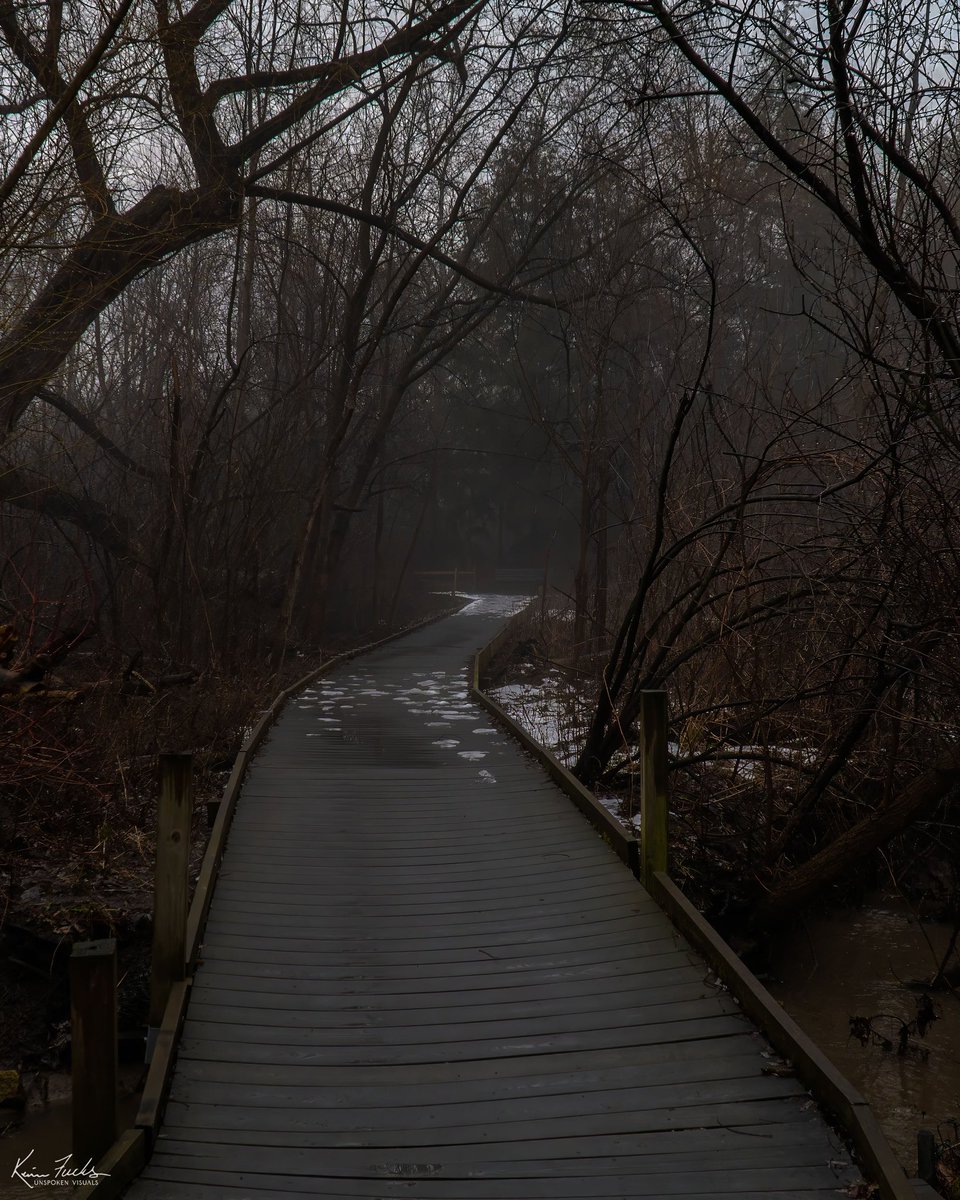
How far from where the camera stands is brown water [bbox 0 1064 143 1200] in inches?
210

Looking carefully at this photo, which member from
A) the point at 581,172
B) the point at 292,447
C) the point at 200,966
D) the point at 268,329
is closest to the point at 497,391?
the point at 268,329

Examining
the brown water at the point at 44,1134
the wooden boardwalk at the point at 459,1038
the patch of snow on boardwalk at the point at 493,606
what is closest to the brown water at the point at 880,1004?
the wooden boardwalk at the point at 459,1038

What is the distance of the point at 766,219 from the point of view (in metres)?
32.3

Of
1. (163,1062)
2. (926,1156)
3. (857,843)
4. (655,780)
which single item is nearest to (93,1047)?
(163,1062)

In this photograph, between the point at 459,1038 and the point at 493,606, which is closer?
the point at 459,1038

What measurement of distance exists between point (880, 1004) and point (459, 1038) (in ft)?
13.0

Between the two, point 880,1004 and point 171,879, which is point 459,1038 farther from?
point 880,1004

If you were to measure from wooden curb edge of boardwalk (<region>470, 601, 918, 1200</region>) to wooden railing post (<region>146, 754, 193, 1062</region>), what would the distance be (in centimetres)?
265

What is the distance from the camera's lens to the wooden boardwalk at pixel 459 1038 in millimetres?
3896

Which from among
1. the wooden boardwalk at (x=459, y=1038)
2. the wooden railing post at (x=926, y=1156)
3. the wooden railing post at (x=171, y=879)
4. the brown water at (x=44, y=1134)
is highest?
the wooden railing post at (x=171, y=879)

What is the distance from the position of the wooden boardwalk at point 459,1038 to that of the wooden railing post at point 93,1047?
0.26 m

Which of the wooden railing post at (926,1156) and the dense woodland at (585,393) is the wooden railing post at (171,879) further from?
the wooden railing post at (926,1156)

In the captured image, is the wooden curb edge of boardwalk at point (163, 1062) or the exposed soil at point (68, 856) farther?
the exposed soil at point (68, 856)

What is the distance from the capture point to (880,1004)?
24.8 ft
